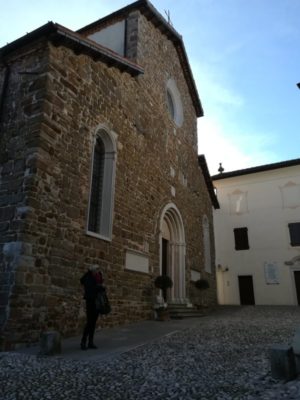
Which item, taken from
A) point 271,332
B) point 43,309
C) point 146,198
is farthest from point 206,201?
point 43,309

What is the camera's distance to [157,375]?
3.92 meters

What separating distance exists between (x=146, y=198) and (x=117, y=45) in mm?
5717

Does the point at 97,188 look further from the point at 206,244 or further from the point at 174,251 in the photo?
the point at 206,244

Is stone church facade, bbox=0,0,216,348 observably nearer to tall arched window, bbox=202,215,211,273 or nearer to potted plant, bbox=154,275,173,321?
potted plant, bbox=154,275,173,321

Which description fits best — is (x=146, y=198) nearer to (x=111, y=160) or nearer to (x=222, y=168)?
(x=111, y=160)

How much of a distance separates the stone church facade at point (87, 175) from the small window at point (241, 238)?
31.5 feet

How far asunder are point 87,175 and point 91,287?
2954 millimetres

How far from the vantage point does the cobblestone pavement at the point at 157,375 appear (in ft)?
10.6

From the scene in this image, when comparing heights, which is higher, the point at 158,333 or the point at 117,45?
the point at 117,45

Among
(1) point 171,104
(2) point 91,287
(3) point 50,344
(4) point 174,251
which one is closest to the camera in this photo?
(3) point 50,344

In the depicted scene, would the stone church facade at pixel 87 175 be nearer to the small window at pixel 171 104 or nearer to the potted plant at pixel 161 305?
the potted plant at pixel 161 305

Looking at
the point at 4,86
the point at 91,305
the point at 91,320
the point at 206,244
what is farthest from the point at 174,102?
the point at 91,320

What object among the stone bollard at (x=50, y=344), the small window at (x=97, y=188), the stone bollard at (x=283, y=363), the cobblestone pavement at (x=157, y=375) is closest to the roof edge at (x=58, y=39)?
the small window at (x=97, y=188)

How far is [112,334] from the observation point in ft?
22.9
